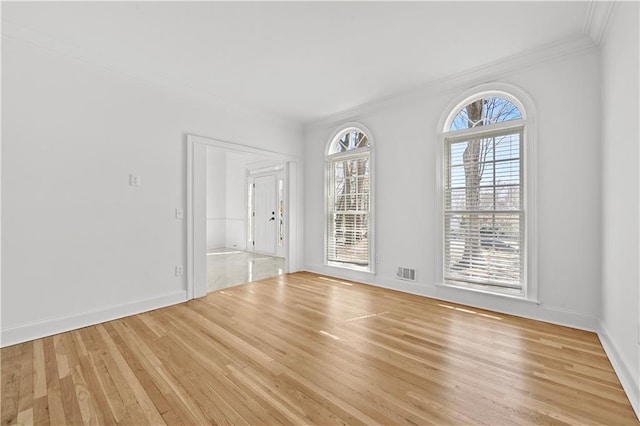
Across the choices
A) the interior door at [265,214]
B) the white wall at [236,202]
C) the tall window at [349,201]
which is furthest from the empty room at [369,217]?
the white wall at [236,202]

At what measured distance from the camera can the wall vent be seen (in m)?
3.97

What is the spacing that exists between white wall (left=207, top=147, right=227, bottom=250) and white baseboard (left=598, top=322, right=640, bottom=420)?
8.32 meters

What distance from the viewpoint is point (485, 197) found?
11.1 feet

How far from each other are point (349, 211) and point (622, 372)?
11.4 ft

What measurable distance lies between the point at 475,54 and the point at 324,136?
2.67 m

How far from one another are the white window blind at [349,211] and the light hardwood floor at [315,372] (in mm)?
1652

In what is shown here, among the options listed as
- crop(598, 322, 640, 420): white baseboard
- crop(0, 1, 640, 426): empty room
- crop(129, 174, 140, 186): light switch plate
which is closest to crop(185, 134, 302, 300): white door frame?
crop(0, 1, 640, 426): empty room

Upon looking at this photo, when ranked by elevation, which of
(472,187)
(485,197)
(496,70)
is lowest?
(485,197)

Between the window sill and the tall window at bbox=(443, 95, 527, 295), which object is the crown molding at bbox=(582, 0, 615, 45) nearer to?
the tall window at bbox=(443, 95, 527, 295)

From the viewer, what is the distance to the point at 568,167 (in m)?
2.87

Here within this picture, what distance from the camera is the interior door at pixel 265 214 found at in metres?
7.23

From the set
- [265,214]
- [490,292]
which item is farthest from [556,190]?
[265,214]

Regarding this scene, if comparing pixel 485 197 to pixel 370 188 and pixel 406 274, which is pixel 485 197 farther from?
pixel 370 188

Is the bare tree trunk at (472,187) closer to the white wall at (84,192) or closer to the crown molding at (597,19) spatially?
the crown molding at (597,19)
